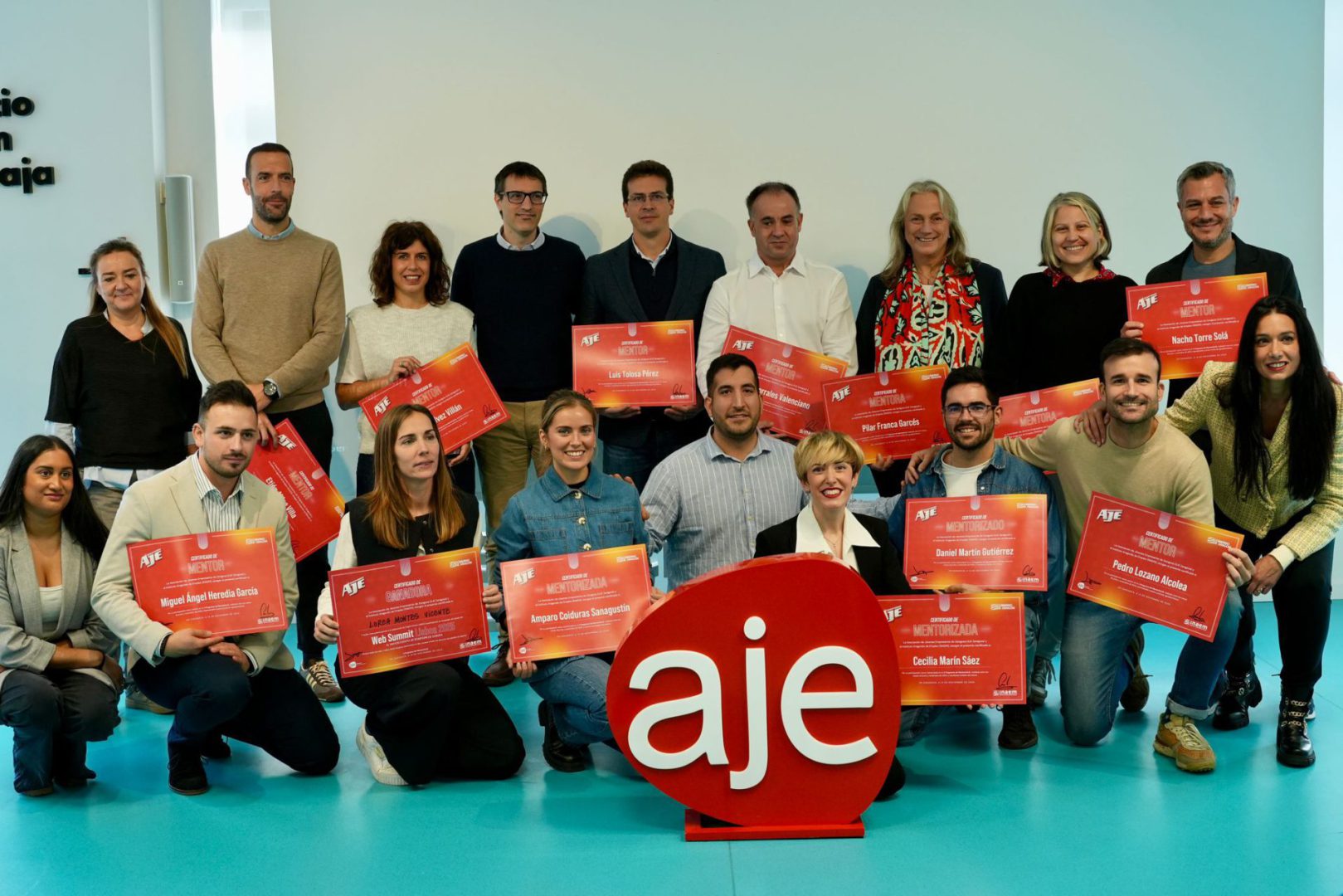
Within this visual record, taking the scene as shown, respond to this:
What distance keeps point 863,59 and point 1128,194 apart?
154 cm

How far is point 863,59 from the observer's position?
6.41 meters

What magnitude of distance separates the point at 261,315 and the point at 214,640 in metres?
1.70

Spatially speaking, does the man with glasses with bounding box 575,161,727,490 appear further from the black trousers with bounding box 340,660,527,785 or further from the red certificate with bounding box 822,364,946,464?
the black trousers with bounding box 340,660,527,785

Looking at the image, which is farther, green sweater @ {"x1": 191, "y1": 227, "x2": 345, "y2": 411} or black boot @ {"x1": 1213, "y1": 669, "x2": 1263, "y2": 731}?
green sweater @ {"x1": 191, "y1": 227, "x2": 345, "y2": 411}

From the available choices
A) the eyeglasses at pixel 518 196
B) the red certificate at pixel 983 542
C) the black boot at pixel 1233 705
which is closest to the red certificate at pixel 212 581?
the eyeglasses at pixel 518 196

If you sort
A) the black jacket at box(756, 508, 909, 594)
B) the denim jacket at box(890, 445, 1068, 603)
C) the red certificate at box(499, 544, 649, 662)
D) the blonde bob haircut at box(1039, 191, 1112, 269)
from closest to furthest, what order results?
the red certificate at box(499, 544, 649, 662) → the black jacket at box(756, 508, 909, 594) → the denim jacket at box(890, 445, 1068, 603) → the blonde bob haircut at box(1039, 191, 1112, 269)

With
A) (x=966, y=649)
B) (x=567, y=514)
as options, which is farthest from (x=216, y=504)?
(x=966, y=649)

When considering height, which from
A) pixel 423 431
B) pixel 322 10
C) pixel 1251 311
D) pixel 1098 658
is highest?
pixel 322 10

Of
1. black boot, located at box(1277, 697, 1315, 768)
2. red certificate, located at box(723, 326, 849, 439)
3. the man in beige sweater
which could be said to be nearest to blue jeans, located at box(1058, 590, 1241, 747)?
black boot, located at box(1277, 697, 1315, 768)

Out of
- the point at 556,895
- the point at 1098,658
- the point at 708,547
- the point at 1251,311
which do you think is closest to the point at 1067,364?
the point at 1251,311

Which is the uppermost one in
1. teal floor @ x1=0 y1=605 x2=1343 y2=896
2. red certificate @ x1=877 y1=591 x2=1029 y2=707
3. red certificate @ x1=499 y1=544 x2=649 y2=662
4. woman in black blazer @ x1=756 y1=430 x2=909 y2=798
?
woman in black blazer @ x1=756 y1=430 x2=909 y2=798

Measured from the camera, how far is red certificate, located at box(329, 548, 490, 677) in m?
4.03

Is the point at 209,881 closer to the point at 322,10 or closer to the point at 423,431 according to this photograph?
the point at 423,431

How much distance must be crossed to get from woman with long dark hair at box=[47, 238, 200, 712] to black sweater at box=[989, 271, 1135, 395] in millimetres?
3377
